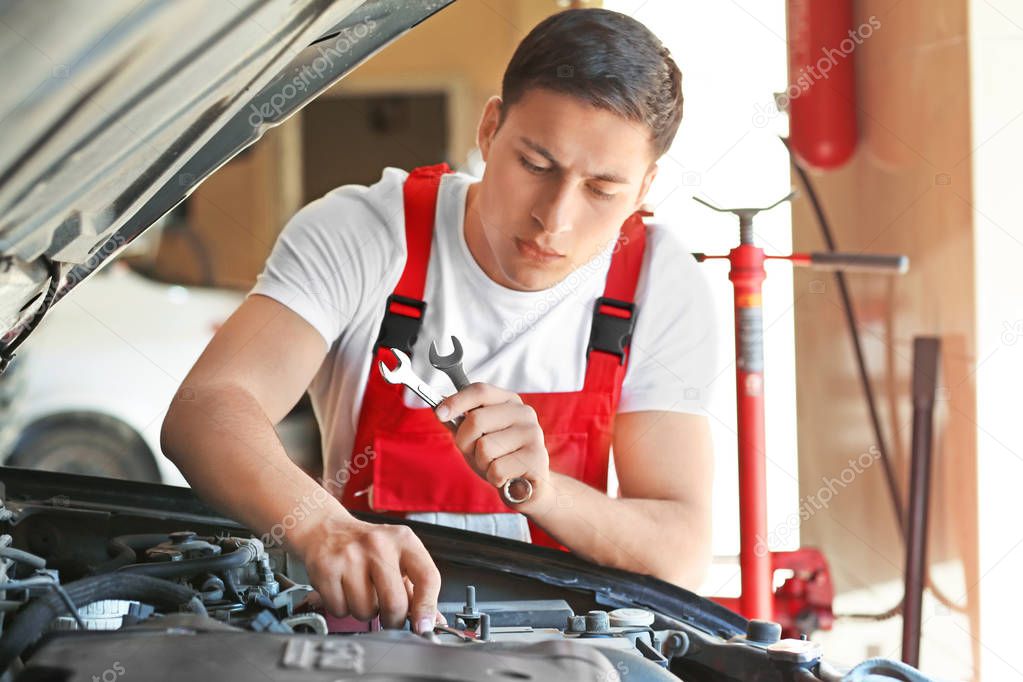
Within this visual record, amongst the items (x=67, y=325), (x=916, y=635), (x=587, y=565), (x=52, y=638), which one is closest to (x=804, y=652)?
(x=587, y=565)

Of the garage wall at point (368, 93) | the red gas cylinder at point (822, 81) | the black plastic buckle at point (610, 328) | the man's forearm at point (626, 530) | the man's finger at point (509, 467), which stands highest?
the garage wall at point (368, 93)

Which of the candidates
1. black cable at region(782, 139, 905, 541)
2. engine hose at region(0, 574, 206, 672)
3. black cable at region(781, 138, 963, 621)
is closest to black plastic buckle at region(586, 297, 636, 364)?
engine hose at region(0, 574, 206, 672)

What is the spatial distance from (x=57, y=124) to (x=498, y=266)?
96cm

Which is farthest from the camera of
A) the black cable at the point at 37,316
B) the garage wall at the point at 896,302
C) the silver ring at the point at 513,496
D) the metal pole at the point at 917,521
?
the garage wall at the point at 896,302

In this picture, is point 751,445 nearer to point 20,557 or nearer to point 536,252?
point 536,252

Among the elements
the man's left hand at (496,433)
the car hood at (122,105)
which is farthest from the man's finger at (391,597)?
the car hood at (122,105)

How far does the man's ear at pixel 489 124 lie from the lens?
159 centimetres

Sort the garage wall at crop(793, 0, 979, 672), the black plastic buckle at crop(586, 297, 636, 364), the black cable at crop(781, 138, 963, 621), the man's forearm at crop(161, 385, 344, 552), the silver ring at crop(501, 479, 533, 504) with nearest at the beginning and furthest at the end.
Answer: the man's forearm at crop(161, 385, 344, 552) → the silver ring at crop(501, 479, 533, 504) → the black plastic buckle at crop(586, 297, 636, 364) → the garage wall at crop(793, 0, 979, 672) → the black cable at crop(781, 138, 963, 621)

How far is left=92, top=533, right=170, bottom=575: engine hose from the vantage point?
3.34ft

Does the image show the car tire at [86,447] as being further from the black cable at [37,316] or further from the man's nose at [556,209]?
the black cable at [37,316]

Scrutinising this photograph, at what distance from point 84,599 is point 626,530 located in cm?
80

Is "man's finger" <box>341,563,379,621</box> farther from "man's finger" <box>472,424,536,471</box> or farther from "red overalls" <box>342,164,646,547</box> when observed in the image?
"red overalls" <box>342,164,646,547</box>

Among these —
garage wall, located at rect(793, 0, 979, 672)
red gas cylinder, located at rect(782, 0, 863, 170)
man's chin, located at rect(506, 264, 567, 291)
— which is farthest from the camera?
red gas cylinder, located at rect(782, 0, 863, 170)

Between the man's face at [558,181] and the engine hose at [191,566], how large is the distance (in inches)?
24.8
